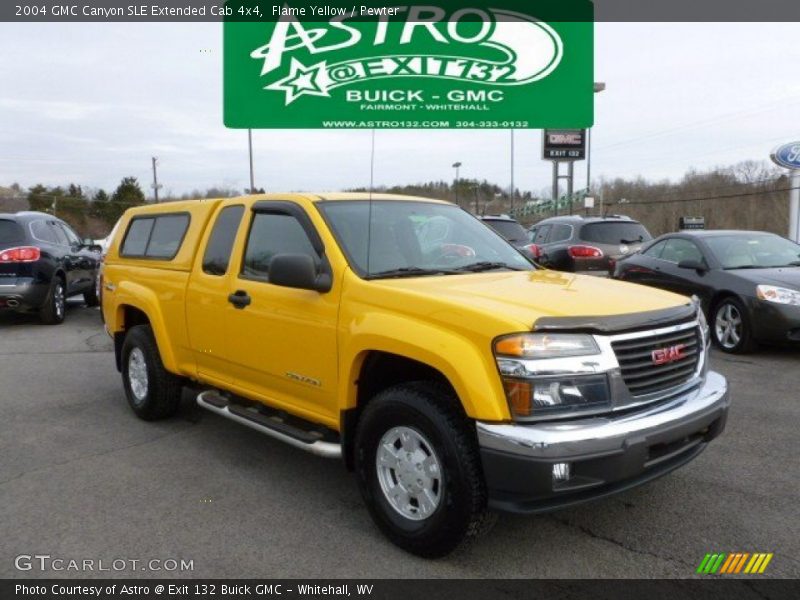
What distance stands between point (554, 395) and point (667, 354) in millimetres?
753

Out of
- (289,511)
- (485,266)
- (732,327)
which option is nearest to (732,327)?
(732,327)

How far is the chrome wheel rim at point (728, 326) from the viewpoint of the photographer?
25.7 ft

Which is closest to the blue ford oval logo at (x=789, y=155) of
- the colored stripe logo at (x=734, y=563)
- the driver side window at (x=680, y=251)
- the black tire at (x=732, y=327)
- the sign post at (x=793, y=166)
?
the sign post at (x=793, y=166)

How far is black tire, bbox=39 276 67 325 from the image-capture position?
422 inches

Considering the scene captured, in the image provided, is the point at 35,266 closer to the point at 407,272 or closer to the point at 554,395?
the point at 407,272

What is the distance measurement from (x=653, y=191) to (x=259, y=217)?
58.7 metres

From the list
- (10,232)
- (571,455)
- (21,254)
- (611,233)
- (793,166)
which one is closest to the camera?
(571,455)

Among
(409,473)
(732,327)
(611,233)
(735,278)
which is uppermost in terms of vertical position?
(611,233)

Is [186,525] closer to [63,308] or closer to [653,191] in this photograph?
[63,308]

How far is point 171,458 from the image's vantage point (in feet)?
15.4

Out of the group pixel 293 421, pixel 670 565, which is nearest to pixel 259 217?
pixel 293 421

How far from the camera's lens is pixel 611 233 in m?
11.9

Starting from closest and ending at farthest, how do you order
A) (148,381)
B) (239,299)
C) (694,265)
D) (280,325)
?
(280,325), (239,299), (148,381), (694,265)

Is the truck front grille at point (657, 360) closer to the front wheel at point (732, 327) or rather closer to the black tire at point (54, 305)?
the front wheel at point (732, 327)
